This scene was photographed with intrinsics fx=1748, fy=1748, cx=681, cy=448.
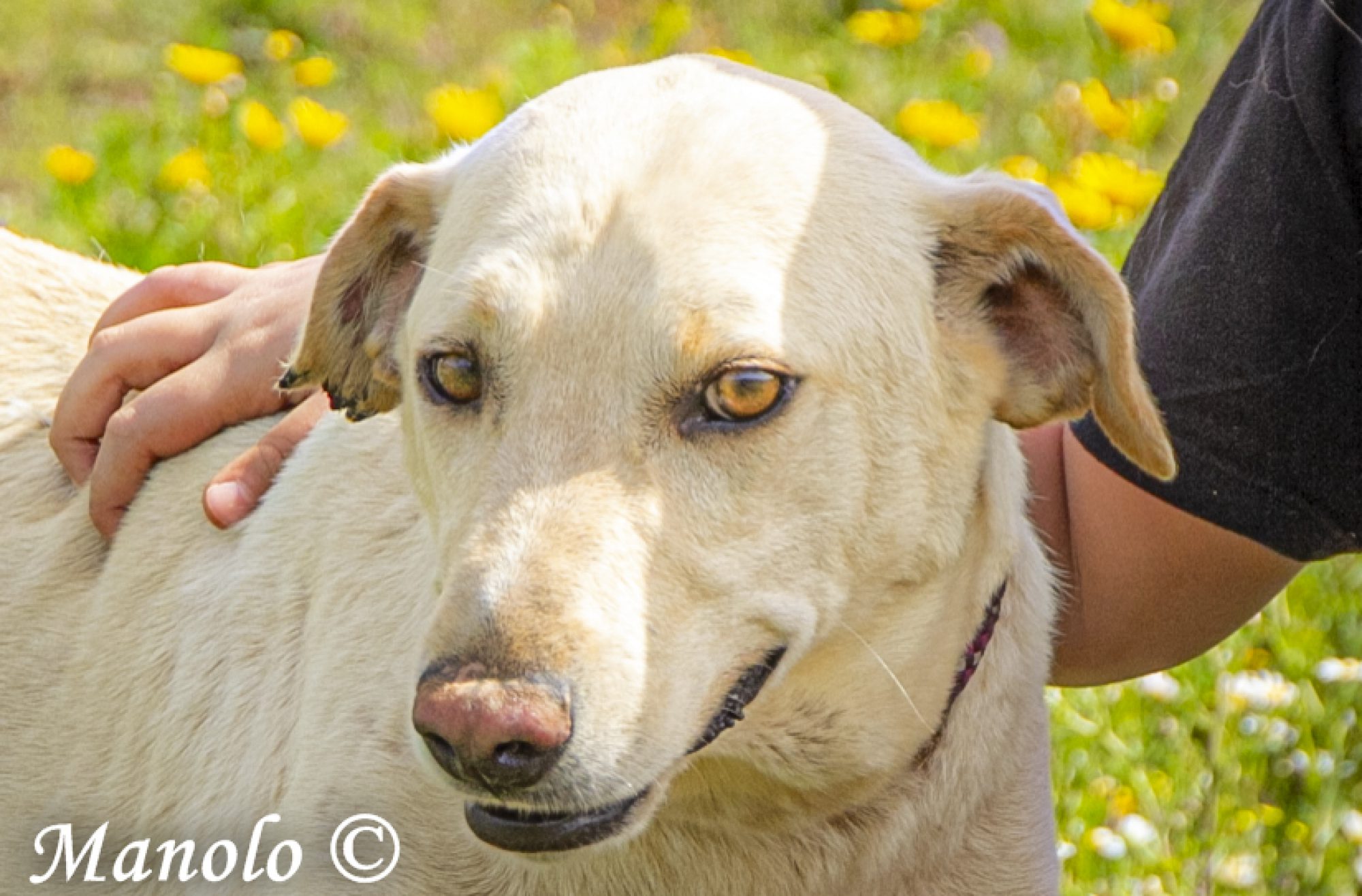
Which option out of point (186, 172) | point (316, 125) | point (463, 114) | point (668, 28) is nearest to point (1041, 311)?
point (463, 114)

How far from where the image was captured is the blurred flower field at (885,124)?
3670 millimetres

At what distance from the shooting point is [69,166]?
515cm

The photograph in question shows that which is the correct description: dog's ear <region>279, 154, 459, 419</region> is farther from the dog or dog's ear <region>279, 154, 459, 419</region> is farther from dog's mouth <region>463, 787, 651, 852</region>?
dog's mouth <region>463, 787, 651, 852</region>

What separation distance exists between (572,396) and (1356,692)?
2.38m

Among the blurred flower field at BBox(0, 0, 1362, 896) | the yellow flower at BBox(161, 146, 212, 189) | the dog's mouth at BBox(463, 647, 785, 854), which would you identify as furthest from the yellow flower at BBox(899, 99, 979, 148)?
the dog's mouth at BBox(463, 647, 785, 854)

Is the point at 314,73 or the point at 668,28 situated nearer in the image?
the point at 314,73

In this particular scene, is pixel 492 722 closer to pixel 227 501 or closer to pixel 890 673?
pixel 890 673


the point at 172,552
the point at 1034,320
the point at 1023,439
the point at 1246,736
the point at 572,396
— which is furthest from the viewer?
the point at 1246,736

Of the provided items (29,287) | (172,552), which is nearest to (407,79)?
(29,287)

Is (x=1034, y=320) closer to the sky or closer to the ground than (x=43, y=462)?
closer to the sky

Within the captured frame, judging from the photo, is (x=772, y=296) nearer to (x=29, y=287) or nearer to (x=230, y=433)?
(x=230, y=433)

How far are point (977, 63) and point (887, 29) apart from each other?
15.0 inches

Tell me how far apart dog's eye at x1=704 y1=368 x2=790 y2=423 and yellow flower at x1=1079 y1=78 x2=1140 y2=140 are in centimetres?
335

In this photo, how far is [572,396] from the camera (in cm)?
231
